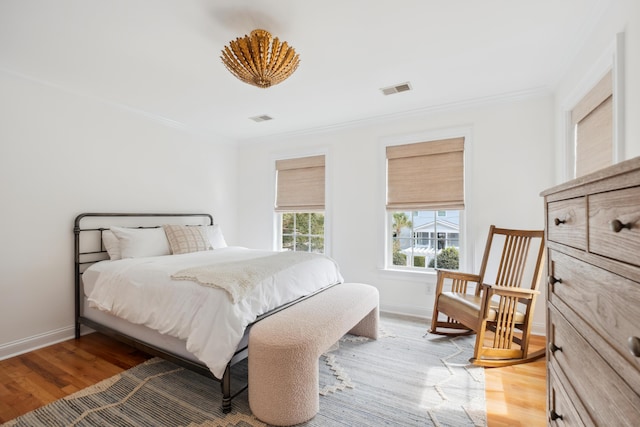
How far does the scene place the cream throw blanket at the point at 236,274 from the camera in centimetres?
196

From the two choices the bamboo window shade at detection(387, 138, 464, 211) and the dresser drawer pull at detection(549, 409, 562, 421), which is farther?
the bamboo window shade at detection(387, 138, 464, 211)

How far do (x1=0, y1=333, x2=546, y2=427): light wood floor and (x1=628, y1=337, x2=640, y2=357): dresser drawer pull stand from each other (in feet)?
4.83

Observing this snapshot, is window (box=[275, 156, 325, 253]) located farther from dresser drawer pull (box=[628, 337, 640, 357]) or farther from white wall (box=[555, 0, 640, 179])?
dresser drawer pull (box=[628, 337, 640, 357])

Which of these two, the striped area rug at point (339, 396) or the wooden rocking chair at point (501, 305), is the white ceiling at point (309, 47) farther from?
the striped area rug at point (339, 396)

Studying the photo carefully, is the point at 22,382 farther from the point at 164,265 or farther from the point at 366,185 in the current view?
the point at 366,185

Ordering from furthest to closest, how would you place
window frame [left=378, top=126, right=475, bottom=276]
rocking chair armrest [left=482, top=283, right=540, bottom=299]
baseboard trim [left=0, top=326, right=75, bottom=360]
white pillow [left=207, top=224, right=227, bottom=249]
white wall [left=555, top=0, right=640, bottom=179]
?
white pillow [left=207, top=224, right=227, bottom=249], window frame [left=378, top=126, right=475, bottom=276], baseboard trim [left=0, top=326, right=75, bottom=360], rocking chair armrest [left=482, top=283, right=540, bottom=299], white wall [left=555, top=0, right=640, bottom=179]

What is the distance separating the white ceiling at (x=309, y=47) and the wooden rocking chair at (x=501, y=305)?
153cm

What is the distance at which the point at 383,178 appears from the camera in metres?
3.84

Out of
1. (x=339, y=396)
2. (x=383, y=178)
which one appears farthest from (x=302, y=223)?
(x=339, y=396)

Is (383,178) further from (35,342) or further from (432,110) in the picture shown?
(35,342)

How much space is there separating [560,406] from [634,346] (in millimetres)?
690

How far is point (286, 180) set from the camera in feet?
15.3

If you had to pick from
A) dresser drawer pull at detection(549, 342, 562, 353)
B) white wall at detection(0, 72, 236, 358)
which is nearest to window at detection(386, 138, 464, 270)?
dresser drawer pull at detection(549, 342, 562, 353)

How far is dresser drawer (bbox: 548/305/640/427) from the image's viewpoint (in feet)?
2.28
